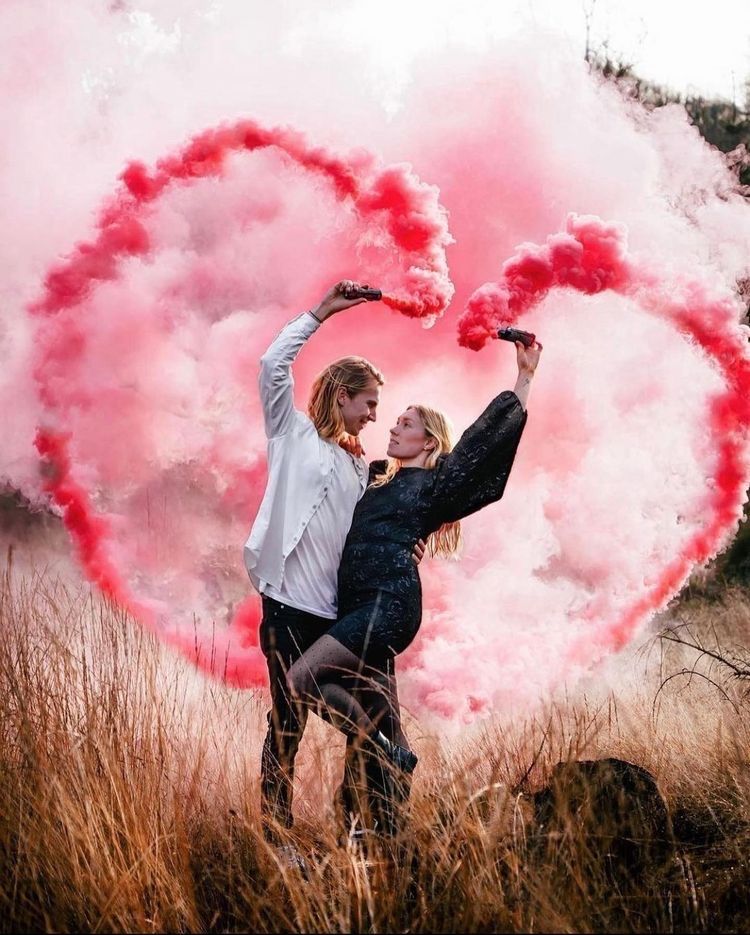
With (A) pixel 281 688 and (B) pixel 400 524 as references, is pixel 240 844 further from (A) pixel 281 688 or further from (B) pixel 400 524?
(B) pixel 400 524

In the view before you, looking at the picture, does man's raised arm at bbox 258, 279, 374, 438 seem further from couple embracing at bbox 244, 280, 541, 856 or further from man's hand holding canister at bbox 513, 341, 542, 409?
man's hand holding canister at bbox 513, 341, 542, 409

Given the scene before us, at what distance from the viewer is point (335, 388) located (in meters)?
4.46

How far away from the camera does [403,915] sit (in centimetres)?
305

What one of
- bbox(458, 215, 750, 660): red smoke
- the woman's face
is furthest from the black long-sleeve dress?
bbox(458, 215, 750, 660): red smoke

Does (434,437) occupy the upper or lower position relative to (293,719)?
upper

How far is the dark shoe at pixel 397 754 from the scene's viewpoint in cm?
380

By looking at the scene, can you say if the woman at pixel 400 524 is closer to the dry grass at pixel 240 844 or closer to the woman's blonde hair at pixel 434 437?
the woman's blonde hair at pixel 434 437

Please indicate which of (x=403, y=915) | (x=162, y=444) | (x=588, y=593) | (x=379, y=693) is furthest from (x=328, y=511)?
(x=162, y=444)

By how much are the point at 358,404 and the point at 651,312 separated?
5.63 m

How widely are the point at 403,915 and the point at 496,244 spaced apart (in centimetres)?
1276

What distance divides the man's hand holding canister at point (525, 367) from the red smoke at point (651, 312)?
2.44 m

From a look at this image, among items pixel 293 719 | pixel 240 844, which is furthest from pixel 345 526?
pixel 240 844

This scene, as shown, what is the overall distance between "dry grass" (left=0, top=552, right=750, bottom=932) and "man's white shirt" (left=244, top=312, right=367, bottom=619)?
65 cm

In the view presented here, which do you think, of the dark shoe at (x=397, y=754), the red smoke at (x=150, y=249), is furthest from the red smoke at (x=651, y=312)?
the dark shoe at (x=397, y=754)
